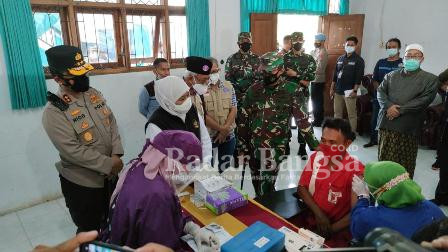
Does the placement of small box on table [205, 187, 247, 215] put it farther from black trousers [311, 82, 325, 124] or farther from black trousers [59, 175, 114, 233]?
black trousers [311, 82, 325, 124]

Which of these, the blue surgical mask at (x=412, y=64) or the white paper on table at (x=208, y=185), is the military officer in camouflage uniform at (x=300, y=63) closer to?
the blue surgical mask at (x=412, y=64)

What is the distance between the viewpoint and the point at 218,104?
301 cm

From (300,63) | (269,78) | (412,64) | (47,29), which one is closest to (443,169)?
(412,64)

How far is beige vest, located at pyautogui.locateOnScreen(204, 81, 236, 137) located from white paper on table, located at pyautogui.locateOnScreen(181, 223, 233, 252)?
1.59 metres

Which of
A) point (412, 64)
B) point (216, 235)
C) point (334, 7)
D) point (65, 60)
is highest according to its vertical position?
point (334, 7)

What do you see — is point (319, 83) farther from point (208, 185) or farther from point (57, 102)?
point (57, 102)

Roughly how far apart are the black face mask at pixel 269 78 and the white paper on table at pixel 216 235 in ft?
3.78

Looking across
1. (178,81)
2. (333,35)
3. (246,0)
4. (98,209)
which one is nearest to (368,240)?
(178,81)

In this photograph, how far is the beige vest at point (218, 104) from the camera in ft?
9.79

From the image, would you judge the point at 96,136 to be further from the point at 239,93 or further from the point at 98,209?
the point at 239,93

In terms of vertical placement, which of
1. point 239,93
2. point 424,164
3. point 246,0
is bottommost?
point 424,164

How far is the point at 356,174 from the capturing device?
1812 millimetres

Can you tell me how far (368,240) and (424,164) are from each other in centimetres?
407

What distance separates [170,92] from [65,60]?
0.63 metres
